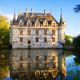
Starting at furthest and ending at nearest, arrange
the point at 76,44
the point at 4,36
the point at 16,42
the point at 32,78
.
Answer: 1. the point at 4,36
2. the point at 16,42
3. the point at 76,44
4. the point at 32,78

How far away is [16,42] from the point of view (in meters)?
65.4

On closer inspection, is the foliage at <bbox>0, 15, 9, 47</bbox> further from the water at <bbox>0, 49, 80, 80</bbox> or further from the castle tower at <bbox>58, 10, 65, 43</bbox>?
the water at <bbox>0, 49, 80, 80</bbox>

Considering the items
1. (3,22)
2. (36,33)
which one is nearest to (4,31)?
(3,22)

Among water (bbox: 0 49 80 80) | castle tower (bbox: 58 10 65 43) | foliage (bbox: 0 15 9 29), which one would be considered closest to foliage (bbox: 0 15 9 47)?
foliage (bbox: 0 15 9 29)

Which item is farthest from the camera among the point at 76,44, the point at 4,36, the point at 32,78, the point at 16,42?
the point at 4,36

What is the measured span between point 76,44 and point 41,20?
2349 centimetres

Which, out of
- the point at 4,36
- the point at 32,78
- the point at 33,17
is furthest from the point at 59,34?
the point at 32,78

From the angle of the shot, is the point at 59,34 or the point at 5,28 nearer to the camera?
the point at 59,34

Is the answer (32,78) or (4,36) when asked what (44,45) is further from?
(32,78)

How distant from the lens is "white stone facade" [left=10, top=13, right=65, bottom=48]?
65625 mm

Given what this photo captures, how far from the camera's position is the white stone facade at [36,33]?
215 ft

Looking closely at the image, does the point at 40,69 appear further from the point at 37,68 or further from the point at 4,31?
the point at 4,31

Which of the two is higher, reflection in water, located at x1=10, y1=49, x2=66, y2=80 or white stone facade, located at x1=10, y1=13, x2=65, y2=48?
white stone facade, located at x1=10, y1=13, x2=65, y2=48

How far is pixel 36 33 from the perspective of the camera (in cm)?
6631
